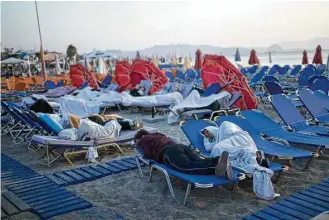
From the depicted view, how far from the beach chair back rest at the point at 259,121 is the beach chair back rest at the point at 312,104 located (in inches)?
44.2

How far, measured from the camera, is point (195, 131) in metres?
5.02

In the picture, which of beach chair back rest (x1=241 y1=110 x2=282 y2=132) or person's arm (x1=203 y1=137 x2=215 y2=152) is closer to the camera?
person's arm (x1=203 y1=137 x2=215 y2=152)

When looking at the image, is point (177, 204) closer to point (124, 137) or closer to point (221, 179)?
point (221, 179)

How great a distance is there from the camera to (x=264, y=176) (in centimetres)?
381

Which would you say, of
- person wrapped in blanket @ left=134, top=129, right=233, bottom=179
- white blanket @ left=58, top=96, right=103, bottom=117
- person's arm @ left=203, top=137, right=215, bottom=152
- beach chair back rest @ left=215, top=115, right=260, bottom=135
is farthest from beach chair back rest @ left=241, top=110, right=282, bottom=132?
white blanket @ left=58, top=96, right=103, bottom=117

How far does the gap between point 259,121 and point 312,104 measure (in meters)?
1.51

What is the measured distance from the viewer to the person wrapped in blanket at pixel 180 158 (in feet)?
12.1

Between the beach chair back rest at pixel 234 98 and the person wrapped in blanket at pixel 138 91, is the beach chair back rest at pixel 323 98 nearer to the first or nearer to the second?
the beach chair back rest at pixel 234 98

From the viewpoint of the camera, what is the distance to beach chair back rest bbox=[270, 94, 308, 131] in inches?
229

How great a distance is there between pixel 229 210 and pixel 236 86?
17.5 feet

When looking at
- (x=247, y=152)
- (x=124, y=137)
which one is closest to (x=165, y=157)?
(x=247, y=152)

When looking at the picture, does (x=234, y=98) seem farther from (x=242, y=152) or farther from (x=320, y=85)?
(x=242, y=152)

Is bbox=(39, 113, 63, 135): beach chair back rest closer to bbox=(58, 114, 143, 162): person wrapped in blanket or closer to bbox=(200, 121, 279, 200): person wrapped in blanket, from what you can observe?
bbox=(58, 114, 143, 162): person wrapped in blanket

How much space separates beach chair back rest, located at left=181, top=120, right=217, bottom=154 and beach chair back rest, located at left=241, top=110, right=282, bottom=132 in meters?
0.73
